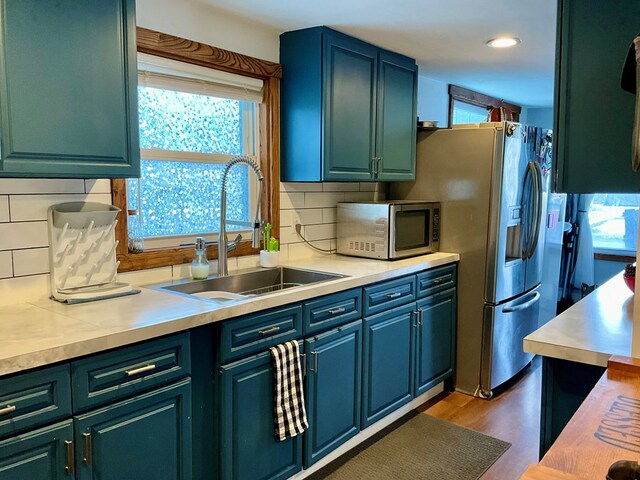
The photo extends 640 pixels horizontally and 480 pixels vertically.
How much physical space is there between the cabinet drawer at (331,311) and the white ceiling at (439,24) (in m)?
1.34

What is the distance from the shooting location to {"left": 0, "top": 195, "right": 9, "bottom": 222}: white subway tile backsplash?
1.89 m

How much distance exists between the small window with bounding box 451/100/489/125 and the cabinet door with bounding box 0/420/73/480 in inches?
A: 152

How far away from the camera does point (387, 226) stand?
121 inches

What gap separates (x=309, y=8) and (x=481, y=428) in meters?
2.38

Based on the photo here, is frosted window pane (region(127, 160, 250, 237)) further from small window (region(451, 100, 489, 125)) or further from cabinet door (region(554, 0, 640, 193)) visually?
small window (region(451, 100, 489, 125))

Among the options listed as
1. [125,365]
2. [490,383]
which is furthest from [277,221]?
[490,383]

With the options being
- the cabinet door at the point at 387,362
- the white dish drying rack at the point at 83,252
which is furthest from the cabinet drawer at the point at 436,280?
the white dish drying rack at the point at 83,252

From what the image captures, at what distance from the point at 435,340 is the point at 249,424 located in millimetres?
1552

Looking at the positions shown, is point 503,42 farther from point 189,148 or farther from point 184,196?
point 184,196

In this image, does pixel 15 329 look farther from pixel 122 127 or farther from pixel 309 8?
pixel 309 8

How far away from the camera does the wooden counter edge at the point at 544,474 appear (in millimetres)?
924

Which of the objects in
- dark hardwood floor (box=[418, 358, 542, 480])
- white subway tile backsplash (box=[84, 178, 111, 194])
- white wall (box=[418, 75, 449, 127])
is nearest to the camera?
white subway tile backsplash (box=[84, 178, 111, 194])

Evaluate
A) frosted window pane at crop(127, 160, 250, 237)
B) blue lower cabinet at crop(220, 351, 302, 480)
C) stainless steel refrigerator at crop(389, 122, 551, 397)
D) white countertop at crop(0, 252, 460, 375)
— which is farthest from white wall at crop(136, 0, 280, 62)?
blue lower cabinet at crop(220, 351, 302, 480)

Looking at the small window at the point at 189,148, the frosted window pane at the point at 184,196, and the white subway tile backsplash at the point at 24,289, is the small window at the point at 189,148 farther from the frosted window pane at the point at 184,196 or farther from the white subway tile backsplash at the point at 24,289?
the white subway tile backsplash at the point at 24,289
